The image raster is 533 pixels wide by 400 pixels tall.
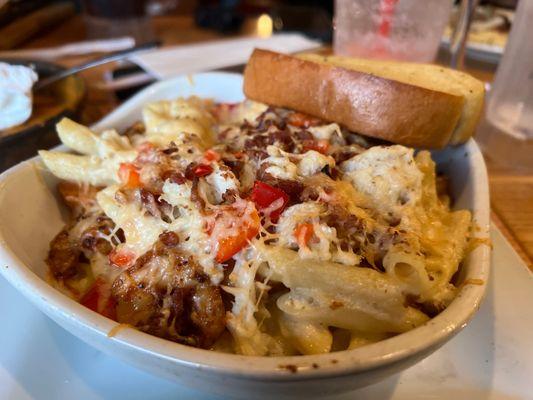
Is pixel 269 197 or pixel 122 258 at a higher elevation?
pixel 269 197

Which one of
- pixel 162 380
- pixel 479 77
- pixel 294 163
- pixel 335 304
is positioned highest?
pixel 294 163

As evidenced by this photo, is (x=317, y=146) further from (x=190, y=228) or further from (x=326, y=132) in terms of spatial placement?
(x=190, y=228)

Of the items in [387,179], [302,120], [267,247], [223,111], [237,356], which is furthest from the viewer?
[223,111]

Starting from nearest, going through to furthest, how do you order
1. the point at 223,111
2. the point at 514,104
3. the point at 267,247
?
the point at 267,247
the point at 223,111
the point at 514,104

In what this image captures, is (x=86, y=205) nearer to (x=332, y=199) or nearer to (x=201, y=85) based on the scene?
(x=332, y=199)

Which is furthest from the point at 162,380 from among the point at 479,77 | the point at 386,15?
the point at 479,77

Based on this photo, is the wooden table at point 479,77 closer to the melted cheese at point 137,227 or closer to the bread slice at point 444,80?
the bread slice at point 444,80

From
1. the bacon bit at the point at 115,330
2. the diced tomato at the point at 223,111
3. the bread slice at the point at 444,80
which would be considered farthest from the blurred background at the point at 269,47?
the bacon bit at the point at 115,330
